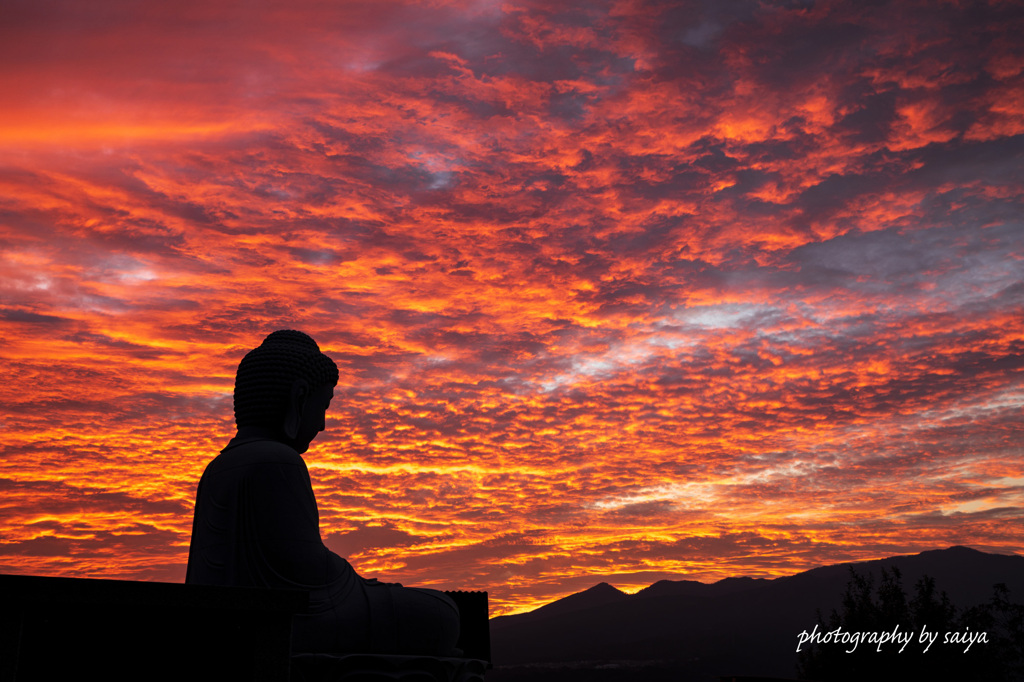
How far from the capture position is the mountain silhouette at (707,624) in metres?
79.8

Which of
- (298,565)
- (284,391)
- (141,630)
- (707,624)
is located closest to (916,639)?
(284,391)

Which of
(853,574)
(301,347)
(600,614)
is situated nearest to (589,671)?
(600,614)

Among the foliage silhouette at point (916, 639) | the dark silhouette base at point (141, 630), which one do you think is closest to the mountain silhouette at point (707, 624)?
the foliage silhouette at point (916, 639)

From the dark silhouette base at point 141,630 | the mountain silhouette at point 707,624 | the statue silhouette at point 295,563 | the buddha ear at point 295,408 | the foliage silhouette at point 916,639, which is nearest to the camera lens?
the dark silhouette base at point 141,630

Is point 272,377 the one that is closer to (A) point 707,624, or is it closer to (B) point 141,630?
(B) point 141,630

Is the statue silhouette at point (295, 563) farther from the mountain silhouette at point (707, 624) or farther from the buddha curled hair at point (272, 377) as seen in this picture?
the mountain silhouette at point (707, 624)

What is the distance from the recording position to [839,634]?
2683cm

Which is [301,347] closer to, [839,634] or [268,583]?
[268,583]

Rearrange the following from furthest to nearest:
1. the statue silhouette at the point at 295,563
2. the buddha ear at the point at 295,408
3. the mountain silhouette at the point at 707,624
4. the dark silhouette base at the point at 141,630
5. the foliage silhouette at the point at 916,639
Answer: the mountain silhouette at the point at 707,624 < the foliage silhouette at the point at 916,639 < the buddha ear at the point at 295,408 < the statue silhouette at the point at 295,563 < the dark silhouette base at the point at 141,630

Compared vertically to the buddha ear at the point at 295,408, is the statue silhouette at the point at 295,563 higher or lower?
lower

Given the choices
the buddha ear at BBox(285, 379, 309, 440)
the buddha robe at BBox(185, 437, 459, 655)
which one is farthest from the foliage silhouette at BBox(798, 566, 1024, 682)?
the buddha ear at BBox(285, 379, 309, 440)

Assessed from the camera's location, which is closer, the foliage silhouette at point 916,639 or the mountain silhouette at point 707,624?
the foliage silhouette at point 916,639

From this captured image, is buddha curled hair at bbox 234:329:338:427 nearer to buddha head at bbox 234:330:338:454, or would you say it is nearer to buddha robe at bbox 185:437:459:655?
buddha head at bbox 234:330:338:454

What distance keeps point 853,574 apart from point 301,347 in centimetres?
2613
